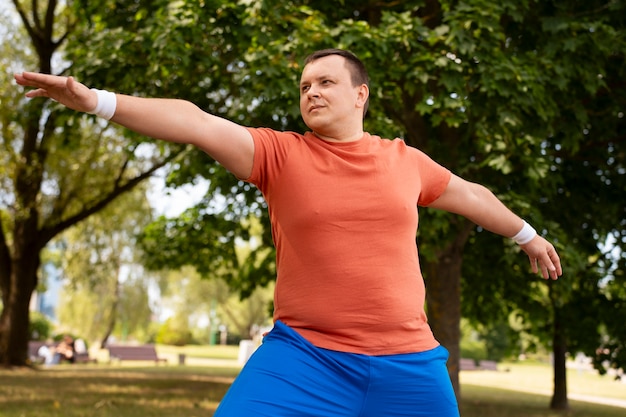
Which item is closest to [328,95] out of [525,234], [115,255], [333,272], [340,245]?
[340,245]

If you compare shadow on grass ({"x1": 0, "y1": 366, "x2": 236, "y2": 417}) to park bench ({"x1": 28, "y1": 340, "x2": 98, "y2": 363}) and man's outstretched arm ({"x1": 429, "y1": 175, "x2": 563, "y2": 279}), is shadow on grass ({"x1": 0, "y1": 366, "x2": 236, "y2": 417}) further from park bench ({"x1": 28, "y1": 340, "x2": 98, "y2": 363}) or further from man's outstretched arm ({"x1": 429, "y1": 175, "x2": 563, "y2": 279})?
park bench ({"x1": 28, "y1": 340, "x2": 98, "y2": 363})

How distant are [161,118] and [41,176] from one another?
815 inches

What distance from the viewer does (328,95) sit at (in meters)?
3.53

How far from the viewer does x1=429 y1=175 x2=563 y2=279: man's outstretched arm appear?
4.00 metres

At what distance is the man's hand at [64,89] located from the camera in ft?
9.53

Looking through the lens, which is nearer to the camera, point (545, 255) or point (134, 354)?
point (545, 255)

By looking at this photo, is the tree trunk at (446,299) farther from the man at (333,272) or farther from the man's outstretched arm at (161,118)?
the man's outstretched arm at (161,118)

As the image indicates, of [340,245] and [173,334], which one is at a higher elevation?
[340,245]

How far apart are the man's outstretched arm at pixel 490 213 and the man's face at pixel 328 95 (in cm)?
71

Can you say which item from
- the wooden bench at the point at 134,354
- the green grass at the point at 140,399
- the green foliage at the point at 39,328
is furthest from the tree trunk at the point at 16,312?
the green foliage at the point at 39,328

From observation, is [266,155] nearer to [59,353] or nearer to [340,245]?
[340,245]

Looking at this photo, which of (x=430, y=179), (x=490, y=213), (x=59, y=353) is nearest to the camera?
(x=430, y=179)

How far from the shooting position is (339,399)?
334 cm

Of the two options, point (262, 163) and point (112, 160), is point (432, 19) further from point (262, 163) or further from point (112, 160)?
point (112, 160)
